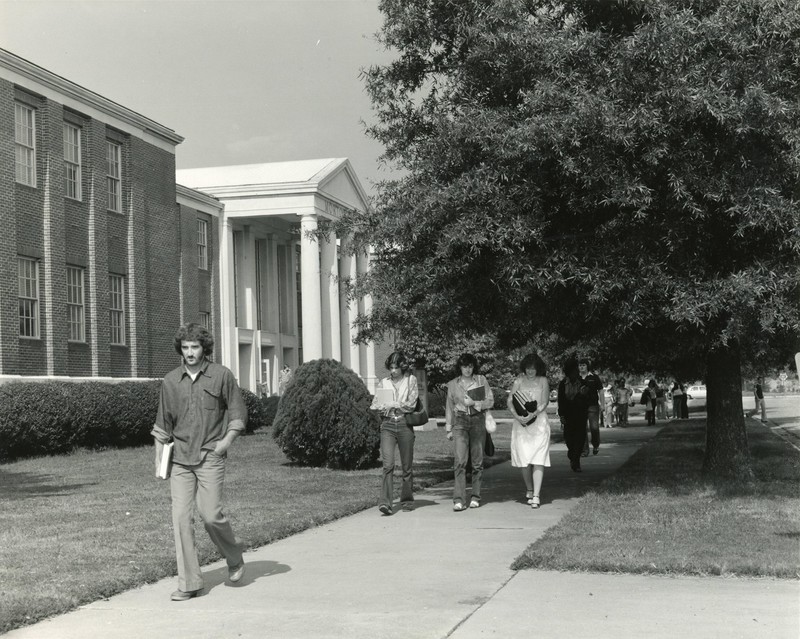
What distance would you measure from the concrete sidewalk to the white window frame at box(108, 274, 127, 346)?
20431 millimetres

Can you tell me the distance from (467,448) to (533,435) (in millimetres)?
788

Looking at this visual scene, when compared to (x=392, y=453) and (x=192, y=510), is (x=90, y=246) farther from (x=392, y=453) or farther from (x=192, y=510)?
(x=192, y=510)

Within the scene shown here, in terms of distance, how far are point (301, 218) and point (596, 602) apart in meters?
37.4

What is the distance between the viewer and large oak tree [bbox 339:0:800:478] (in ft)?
32.9

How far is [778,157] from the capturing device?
10.3 meters

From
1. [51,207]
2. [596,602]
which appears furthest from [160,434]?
[51,207]

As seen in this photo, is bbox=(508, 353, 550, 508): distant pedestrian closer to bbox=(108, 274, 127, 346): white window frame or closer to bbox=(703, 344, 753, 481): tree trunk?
bbox=(703, 344, 753, 481): tree trunk

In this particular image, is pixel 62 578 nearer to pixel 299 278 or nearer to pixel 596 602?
pixel 596 602

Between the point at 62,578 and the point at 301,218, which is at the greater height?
the point at 301,218

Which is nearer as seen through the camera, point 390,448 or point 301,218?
point 390,448

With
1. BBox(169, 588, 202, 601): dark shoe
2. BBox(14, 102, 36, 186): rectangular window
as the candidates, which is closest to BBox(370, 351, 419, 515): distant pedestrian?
BBox(169, 588, 202, 601): dark shoe

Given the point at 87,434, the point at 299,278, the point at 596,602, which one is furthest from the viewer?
the point at 299,278

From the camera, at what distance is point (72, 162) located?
1053 inches

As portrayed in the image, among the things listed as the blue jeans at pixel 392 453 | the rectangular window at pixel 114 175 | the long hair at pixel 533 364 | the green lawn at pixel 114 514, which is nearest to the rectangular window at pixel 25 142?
the rectangular window at pixel 114 175
